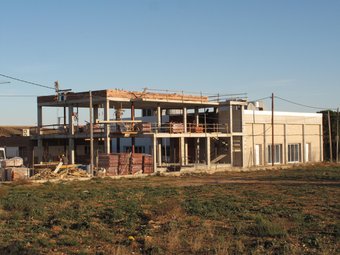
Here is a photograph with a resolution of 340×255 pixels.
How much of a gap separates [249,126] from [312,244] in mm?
42215

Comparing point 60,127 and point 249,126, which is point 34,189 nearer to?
point 60,127

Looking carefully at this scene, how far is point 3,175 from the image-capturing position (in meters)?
36.5

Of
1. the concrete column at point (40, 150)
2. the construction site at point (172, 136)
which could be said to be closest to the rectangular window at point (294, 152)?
the construction site at point (172, 136)

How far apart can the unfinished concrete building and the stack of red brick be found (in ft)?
6.15

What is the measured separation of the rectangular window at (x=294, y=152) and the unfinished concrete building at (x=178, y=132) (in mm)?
114

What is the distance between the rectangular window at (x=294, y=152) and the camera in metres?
60.3

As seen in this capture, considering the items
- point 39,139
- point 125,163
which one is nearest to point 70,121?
point 39,139

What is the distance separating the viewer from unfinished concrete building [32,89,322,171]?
46500mm

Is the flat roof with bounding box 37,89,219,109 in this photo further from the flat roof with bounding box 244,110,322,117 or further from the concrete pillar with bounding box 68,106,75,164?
the flat roof with bounding box 244,110,322,117

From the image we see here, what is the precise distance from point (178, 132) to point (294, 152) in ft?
61.8

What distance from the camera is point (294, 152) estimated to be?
200 ft

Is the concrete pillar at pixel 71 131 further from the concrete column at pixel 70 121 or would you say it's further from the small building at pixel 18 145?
the small building at pixel 18 145

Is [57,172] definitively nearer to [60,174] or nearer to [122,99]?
[60,174]

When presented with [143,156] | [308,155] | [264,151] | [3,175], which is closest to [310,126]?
[308,155]
